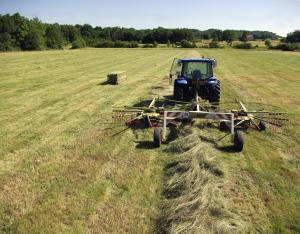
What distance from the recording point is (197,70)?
13.1 meters

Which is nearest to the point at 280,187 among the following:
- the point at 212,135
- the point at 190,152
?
the point at 190,152

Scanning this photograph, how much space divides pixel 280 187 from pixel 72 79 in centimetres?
1821

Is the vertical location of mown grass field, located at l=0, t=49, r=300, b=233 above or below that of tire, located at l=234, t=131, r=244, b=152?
below

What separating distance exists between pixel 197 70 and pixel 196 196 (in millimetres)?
7921

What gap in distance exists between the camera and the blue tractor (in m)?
12.8

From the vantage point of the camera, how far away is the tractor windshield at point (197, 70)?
42.9 ft

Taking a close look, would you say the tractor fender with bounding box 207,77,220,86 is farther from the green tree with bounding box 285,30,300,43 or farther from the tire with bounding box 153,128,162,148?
the green tree with bounding box 285,30,300,43

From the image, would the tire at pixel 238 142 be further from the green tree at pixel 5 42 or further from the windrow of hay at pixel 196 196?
the green tree at pixel 5 42

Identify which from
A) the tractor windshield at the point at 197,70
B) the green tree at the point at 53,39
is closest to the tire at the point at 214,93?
the tractor windshield at the point at 197,70

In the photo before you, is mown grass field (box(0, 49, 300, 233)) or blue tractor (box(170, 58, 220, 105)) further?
blue tractor (box(170, 58, 220, 105))

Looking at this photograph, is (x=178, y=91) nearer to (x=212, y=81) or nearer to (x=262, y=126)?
(x=212, y=81)

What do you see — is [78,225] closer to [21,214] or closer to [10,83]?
[21,214]

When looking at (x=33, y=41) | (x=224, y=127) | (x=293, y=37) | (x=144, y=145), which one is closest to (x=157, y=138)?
(x=144, y=145)

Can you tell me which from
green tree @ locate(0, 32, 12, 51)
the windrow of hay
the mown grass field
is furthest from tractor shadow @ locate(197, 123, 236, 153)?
green tree @ locate(0, 32, 12, 51)
